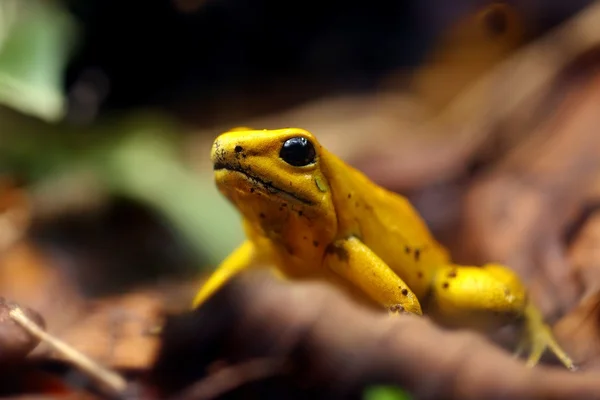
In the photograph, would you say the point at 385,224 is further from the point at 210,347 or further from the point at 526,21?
the point at 526,21

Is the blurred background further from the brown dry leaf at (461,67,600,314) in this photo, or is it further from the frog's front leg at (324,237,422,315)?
the frog's front leg at (324,237,422,315)

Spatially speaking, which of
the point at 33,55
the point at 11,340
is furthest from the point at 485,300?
the point at 33,55

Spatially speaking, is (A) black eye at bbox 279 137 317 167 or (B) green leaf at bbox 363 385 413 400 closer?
(B) green leaf at bbox 363 385 413 400

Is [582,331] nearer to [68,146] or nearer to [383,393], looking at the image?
[383,393]

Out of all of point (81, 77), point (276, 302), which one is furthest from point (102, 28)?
point (276, 302)

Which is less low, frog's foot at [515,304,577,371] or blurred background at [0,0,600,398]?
blurred background at [0,0,600,398]

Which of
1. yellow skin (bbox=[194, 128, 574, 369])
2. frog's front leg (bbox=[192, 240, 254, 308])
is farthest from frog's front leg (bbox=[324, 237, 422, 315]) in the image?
frog's front leg (bbox=[192, 240, 254, 308])

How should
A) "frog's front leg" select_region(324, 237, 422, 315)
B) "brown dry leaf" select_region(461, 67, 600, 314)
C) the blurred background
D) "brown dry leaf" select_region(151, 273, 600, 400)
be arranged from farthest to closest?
the blurred background, "brown dry leaf" select_region(461, 67, 600, 314), "frog's front leg" select_region(324, 237, 422, 315), "brown dry leaf" select_region(151, 273, 600, 400)

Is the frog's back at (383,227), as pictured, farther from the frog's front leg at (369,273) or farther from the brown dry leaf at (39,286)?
the brown dry leaf at (39,286)
